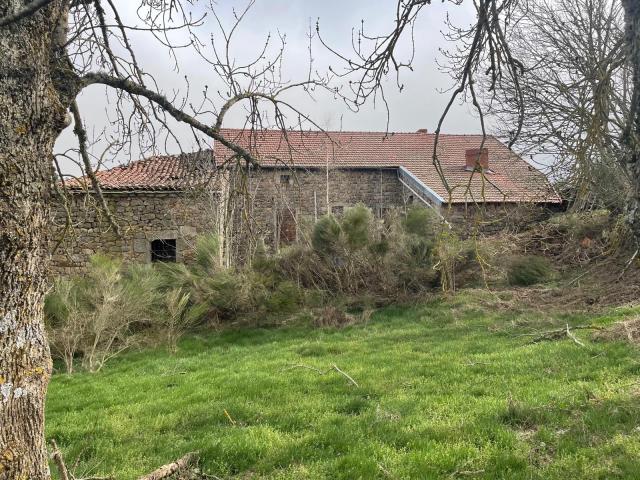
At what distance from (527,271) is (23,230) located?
1249 cm

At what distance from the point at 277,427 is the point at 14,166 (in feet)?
11.5

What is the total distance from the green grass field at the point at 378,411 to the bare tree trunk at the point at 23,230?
5.68ft

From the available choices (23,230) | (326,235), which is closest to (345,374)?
(23,230)

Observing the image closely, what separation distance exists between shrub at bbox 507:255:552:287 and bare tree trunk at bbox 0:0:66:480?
39.4ft

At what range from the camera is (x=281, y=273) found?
1227 centimetres

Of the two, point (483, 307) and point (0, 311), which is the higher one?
point (0, 311)

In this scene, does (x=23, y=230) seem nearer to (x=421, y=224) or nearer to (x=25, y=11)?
(x=25, y=11)

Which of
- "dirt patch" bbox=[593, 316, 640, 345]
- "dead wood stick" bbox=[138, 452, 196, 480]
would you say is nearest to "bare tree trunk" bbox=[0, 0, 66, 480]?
"dead wood stick" bbox=[138, 452, 196, 480]

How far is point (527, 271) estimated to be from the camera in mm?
12969

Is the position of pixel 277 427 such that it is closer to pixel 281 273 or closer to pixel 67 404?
pixel 67 404

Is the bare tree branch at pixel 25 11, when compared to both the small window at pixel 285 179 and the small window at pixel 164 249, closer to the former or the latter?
the small window at pixel 164 249

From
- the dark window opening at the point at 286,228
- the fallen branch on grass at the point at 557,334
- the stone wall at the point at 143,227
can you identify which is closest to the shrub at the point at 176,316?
the stone wall at the point at 143,227

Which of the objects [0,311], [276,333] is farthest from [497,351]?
[0,311]

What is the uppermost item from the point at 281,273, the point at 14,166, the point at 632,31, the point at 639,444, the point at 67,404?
the point at 632,31
